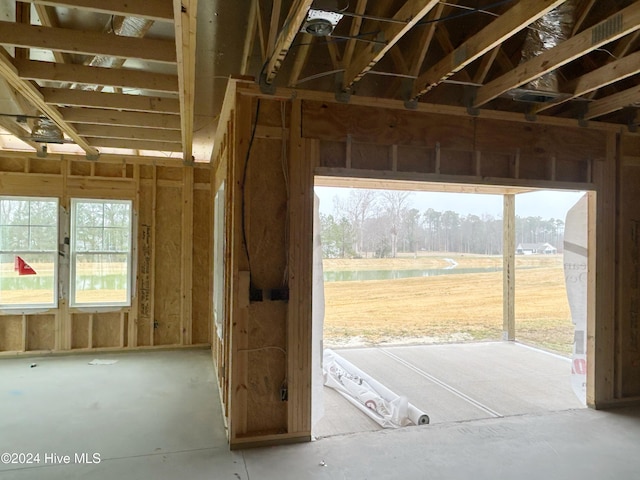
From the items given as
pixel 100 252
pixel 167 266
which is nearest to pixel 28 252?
pixel 100 252

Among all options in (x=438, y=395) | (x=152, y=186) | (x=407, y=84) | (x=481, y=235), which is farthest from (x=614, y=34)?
(x=481, y=235)

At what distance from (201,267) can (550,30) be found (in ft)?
17.7

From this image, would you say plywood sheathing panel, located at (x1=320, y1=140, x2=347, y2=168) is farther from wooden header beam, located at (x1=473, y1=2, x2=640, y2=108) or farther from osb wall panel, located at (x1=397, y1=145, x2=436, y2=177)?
wooden header beam, located at (x1=473, y1=2, x2=640, y2=108)

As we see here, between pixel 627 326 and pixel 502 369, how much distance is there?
1.91 m

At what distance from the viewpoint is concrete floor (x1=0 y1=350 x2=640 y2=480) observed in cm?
282

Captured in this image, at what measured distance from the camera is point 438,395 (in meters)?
4.51

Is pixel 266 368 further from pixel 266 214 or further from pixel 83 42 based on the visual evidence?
pixel 83 42

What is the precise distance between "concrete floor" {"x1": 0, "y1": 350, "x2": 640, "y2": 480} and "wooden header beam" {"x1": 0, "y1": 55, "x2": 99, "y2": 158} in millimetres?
2901

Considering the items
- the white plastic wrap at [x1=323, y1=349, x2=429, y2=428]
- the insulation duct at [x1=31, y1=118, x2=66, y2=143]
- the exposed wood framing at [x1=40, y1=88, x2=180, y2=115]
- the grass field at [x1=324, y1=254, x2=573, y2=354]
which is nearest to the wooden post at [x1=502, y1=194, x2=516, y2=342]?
the grass field at [x1=324, y1=254, x2=573, y2=354]

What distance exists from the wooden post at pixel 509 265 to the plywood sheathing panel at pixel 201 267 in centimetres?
542

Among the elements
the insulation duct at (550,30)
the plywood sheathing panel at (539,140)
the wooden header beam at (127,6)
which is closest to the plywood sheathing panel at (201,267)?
the wooden header beam at (127,6)

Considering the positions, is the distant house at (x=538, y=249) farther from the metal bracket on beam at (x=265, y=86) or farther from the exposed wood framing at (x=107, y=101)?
the exposed wood framing at (x=107, y=101)

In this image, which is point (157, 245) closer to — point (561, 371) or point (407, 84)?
point (407, 84)

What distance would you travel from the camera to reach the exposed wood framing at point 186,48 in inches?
85.5
